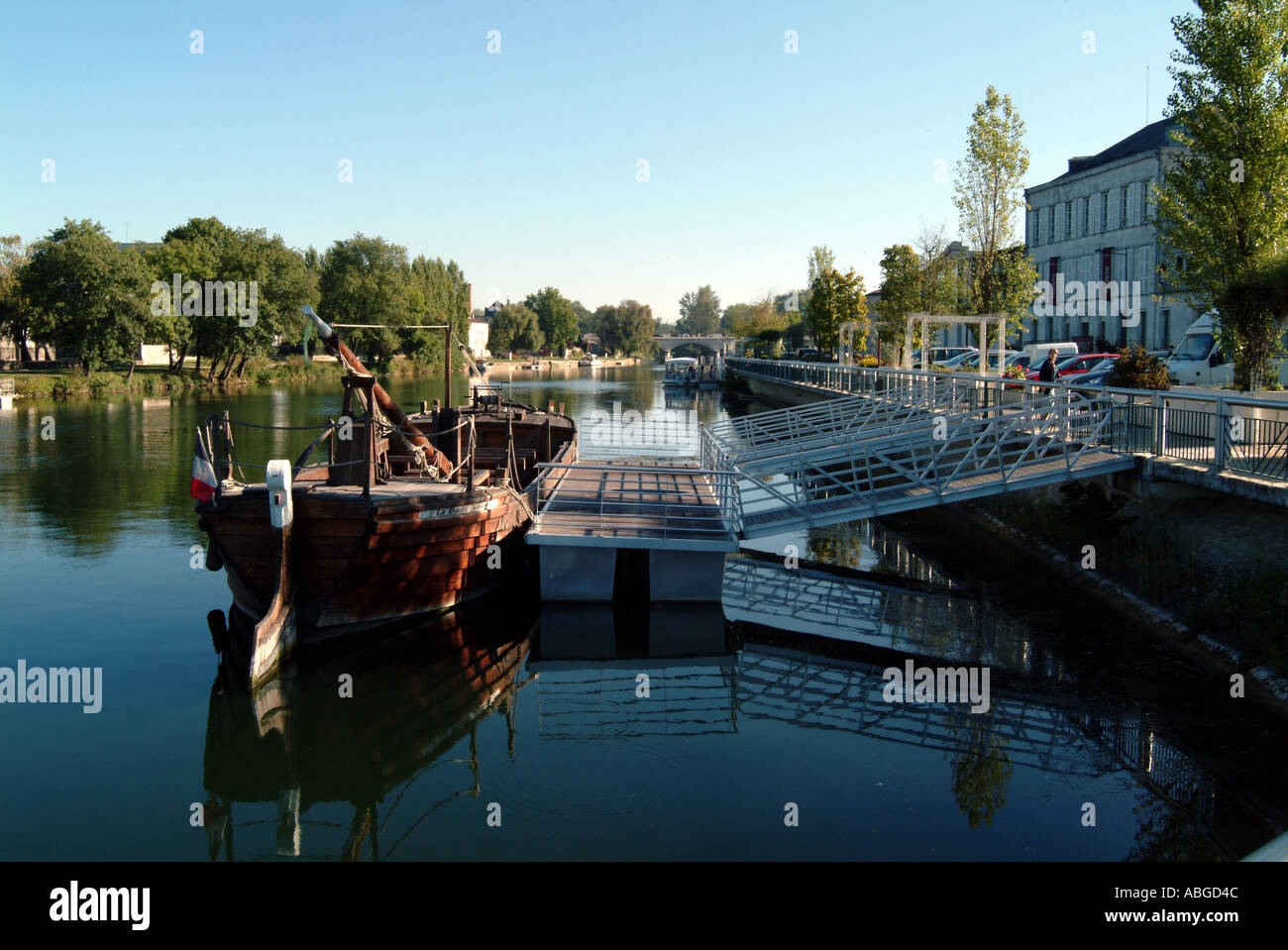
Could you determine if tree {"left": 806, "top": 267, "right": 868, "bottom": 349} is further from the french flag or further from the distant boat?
the french flag

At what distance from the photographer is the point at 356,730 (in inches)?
416

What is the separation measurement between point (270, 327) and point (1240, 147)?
5604 centimetres

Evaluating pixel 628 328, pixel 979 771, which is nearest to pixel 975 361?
pixel 979 771

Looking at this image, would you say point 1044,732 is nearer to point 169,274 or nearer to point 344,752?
point 344,752

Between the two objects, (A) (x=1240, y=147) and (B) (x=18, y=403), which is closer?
(A) (x=1240, y=147)

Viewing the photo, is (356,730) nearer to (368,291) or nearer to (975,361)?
(975,361)

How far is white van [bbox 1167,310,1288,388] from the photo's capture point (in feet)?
75.4

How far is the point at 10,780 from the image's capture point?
30.0 feet

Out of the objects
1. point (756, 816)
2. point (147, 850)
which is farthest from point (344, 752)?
point (756, 816)

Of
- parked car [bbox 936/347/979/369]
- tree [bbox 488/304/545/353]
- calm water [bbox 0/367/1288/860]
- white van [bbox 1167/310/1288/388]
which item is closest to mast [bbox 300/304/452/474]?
calm water [bbox 0/367/1288/860]

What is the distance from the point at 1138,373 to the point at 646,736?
12.2 meters
